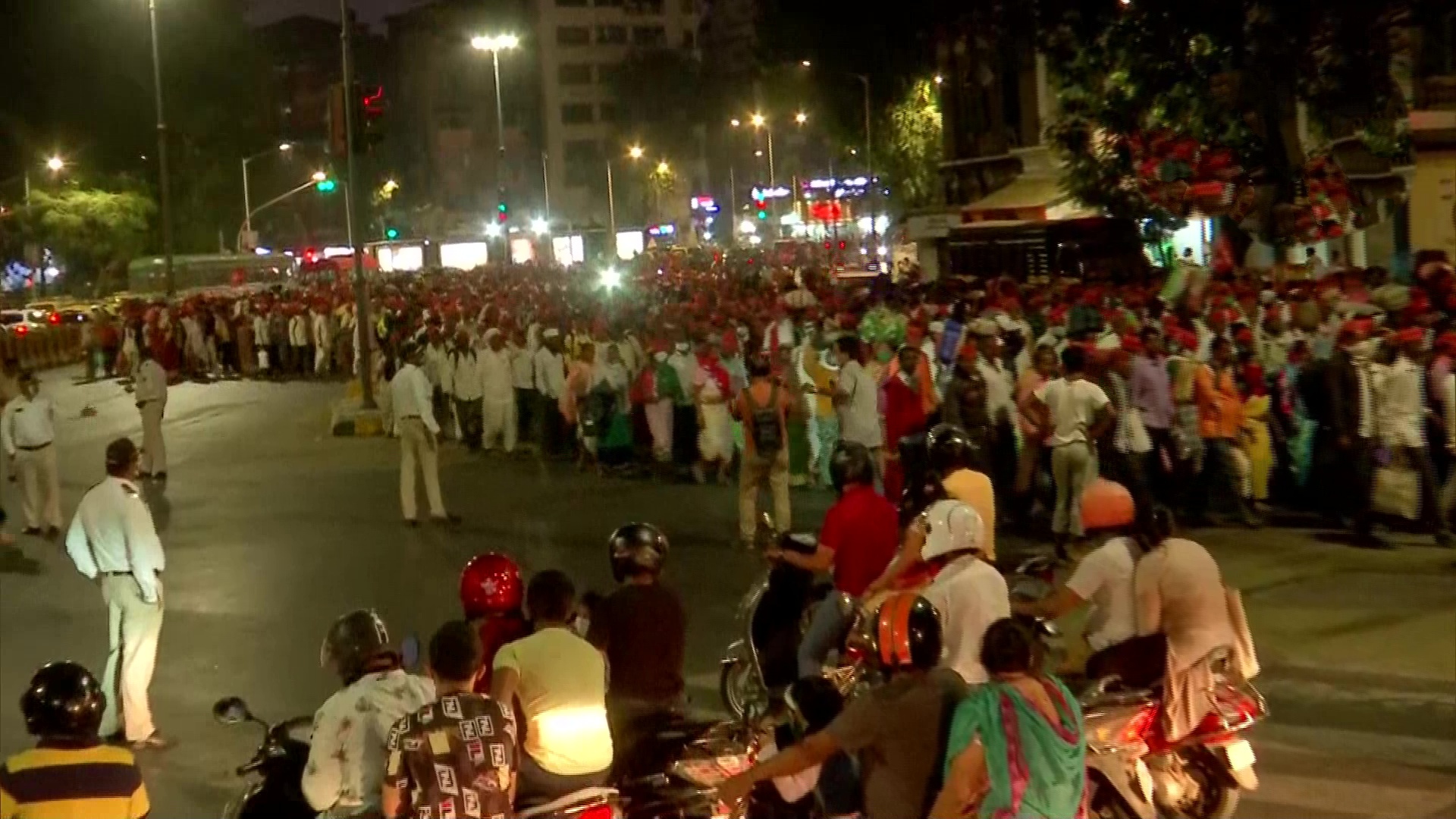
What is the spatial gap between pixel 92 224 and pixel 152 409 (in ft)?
144

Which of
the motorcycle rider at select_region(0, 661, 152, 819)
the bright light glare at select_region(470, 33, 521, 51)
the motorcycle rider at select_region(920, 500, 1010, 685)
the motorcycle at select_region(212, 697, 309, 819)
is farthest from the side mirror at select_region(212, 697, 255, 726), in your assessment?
the bright light glare at select_region(470, 33, 521, 51)

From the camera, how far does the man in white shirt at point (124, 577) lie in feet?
30.1

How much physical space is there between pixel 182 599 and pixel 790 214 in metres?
86.7

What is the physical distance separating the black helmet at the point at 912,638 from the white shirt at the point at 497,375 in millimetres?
15816

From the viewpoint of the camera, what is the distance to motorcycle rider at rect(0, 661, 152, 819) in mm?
4605

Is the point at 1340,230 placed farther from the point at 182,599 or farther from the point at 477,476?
the point at 182,599

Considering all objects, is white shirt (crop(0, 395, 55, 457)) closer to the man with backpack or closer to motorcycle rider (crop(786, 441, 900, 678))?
the man with backpack

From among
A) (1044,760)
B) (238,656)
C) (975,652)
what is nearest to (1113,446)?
(238,656)

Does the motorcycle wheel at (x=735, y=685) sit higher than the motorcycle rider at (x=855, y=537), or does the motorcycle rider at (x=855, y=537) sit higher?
the motorcycle rider at (x=855, y=537)

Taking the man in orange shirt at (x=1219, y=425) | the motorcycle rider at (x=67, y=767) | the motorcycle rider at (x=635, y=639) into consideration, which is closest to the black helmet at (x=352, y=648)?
the motorcycle rider at (x=67, y=767)

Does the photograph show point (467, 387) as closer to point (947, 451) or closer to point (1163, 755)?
point (947, 451)

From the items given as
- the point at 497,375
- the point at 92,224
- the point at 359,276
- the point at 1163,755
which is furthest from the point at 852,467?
the point at 92,224

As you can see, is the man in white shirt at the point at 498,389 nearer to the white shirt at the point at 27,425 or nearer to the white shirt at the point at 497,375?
the white shirt at the point at 497,375

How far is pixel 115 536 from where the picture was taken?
9.18 meters
